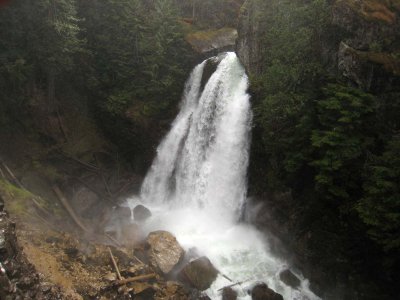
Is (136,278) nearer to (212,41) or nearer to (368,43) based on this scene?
(368,43)

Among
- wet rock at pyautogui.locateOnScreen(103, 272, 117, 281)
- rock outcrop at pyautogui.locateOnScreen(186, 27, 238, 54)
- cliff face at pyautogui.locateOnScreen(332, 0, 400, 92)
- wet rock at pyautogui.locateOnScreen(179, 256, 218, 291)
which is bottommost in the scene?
wet rock at pyautogui.locateOnScreen(179, 256, 218, 291)

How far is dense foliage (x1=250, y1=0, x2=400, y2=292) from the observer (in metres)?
11.6

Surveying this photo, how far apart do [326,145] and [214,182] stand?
764 cm

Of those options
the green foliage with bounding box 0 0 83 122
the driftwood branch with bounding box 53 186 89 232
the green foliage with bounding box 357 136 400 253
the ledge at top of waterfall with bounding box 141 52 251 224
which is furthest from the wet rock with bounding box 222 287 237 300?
the green foliage with bounding box 0 0 83 122

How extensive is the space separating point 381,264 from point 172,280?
26.4 ft

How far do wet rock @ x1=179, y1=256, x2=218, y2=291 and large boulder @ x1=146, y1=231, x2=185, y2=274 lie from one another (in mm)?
666

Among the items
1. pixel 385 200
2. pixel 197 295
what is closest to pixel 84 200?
pixel 197 295

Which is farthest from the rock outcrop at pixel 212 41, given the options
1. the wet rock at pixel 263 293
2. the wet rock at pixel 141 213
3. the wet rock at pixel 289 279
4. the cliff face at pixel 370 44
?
the wet rock at pixel 263 293

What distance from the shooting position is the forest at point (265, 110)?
41.1 ft

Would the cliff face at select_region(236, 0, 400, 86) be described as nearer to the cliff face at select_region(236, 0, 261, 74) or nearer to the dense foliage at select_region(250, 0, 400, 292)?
the dense foliage at select_region(250, 0, 400, 292)

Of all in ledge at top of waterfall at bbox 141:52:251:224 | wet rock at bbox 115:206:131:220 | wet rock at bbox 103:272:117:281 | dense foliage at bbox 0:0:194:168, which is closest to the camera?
wet rock at bbox 103:272:117:281

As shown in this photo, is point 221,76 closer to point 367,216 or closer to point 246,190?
point 246,190

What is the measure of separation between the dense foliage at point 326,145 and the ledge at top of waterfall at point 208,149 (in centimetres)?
141

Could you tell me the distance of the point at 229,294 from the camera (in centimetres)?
1416
